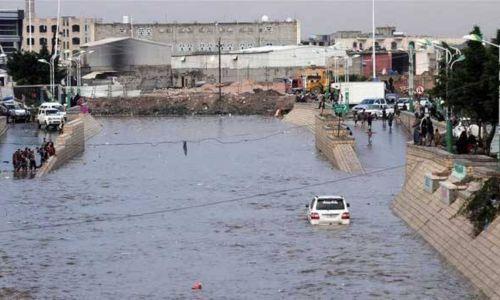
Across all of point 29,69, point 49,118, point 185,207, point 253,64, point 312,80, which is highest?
point 253,64

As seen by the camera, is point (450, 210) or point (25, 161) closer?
point (450, 210)

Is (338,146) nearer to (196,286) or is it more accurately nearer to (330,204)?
(330,204)

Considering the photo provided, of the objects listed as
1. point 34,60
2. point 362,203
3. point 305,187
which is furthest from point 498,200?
point 34,60

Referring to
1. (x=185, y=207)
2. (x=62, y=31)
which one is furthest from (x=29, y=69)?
(x=185, y=207)

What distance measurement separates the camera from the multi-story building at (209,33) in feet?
553

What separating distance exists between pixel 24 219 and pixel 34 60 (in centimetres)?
7623

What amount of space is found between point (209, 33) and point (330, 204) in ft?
417

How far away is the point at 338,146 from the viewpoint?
65062 millimetres

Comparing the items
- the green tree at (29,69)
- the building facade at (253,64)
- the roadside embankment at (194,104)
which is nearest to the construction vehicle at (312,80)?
the building facade at (253,64)

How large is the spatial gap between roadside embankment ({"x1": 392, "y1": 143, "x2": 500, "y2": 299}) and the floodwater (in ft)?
1.55

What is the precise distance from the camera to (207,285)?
33312 mm

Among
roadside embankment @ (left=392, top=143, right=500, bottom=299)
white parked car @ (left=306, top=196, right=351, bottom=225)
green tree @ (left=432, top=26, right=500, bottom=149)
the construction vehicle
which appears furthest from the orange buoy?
the construction vehicle

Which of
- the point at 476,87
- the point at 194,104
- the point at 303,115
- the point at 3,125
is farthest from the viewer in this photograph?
the point at 194,104

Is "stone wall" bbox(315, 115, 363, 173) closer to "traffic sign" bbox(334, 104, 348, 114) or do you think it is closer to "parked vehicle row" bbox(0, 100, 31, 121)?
"traffic sign" bbox(334, 104, 348, 114)
